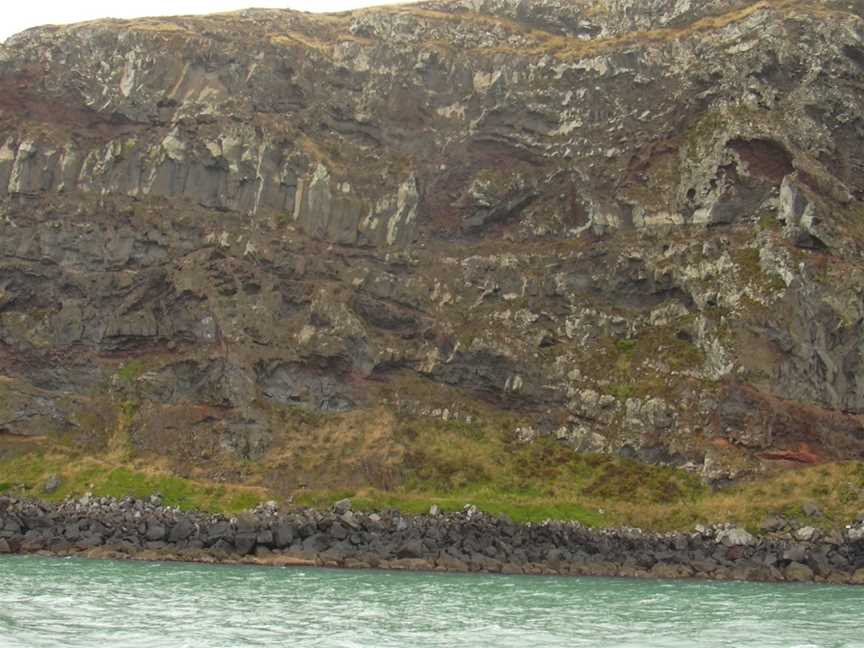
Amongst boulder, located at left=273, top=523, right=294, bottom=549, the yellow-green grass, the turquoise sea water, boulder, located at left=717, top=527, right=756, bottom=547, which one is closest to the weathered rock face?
the yellow-green grass

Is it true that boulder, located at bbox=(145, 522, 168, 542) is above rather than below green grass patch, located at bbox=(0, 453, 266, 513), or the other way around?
below

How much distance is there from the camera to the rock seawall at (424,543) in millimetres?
58625

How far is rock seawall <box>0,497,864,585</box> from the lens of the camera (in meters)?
58.6

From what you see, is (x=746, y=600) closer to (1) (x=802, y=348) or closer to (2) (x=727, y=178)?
(1) (x=802, y=348)

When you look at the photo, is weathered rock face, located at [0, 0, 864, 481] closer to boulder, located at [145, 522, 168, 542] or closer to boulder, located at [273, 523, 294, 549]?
boulder, located at [145, 522, 168, 542]

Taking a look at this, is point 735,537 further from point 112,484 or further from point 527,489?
point 112,484

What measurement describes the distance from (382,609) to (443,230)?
2352 inches

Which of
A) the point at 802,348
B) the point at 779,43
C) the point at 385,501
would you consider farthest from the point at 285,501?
the point at 779,43

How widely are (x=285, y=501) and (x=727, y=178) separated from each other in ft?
159

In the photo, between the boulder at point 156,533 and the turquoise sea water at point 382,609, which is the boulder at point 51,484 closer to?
the boulder at point 156,533

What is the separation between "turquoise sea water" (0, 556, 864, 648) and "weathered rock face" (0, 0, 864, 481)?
2393 centimetres

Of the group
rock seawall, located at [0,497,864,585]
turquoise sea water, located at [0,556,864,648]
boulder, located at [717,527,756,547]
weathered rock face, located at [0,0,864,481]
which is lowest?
rock seawall, located at [0,497,864,585]

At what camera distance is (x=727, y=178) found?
8800cm

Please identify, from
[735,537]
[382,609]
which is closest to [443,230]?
[735,537]
